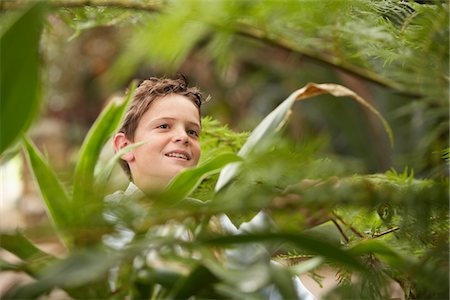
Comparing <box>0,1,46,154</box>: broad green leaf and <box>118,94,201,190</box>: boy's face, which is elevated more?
<box>0,1,46,154</box>: broad green leaf

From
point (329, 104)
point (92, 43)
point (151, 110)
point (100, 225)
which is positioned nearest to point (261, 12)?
point (100, 225)

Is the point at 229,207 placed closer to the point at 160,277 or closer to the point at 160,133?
the point at 160,277

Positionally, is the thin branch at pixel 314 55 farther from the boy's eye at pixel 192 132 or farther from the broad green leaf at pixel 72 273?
the broad green leaf at pixel 72 273

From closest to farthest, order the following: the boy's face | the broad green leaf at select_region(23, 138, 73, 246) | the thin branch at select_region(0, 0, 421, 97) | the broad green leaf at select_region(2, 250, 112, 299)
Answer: the broad green leaf at select_region(2, 250, 112, 299), the broad green leaf at select_region(23, 138, 73, 246), the thin branch at select_region(0, 0, 421, 97), the boy's face

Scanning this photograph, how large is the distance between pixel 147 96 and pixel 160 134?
2.6 inches

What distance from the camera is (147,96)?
26.5 inches

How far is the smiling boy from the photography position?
60 cm

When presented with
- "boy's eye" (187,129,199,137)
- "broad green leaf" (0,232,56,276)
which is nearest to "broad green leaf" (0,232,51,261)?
"broad green leaf" (0,232,56,276)

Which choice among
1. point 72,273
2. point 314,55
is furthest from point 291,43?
point 72,273

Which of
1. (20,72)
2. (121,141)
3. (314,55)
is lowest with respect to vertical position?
(121,141)

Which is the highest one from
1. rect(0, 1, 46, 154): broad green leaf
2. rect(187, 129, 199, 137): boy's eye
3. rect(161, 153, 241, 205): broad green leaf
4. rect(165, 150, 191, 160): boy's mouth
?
rect(0, 1, 46, 154): broad green leaf

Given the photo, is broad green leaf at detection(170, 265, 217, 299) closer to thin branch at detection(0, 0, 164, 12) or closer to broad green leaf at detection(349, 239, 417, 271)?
broad green leaf at detection(349, 239, 417, 271)

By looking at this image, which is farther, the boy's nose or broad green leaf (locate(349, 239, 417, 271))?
the boy's nose

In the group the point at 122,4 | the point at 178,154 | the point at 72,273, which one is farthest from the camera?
the point at 178,154
